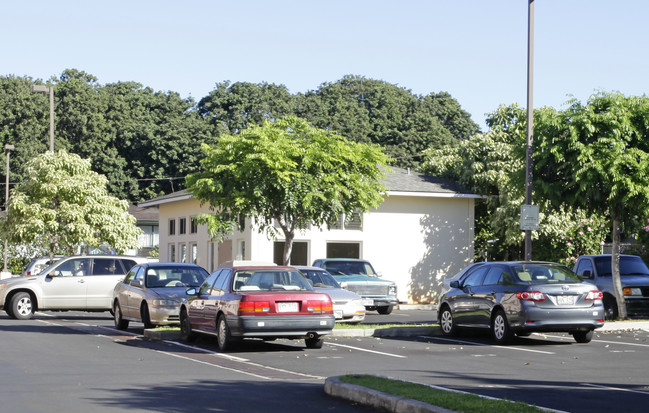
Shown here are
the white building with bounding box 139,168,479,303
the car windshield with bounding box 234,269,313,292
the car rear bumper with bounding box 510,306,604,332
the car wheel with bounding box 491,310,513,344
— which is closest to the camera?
the car windshield with bounding box 234,269,313,292

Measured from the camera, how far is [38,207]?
37719 millimetres

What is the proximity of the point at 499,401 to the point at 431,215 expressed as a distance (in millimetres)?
32269

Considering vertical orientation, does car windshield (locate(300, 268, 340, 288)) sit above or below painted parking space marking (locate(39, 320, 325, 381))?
above

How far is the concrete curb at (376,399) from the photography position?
916cm

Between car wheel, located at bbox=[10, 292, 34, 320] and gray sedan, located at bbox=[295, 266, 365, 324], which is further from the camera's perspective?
car wheel, located at bbox=[10, 292, 34, 320]

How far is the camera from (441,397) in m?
9.66

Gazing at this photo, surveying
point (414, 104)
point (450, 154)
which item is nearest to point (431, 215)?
point (450, 154)

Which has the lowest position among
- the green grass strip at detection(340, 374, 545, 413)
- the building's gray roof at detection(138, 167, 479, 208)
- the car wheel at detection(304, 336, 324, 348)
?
the car wheel at detection(304, 336, 324, 348)

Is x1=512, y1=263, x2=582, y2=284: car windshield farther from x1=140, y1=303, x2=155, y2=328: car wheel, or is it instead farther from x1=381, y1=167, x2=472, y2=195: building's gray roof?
x1=381, y1=167, x2=472, y2=195: building's gray roof

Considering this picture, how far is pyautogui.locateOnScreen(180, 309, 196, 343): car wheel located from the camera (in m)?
18.8

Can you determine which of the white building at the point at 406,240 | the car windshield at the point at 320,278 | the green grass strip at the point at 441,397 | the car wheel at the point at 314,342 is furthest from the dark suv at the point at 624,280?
the green grass strip at the point at 441,397

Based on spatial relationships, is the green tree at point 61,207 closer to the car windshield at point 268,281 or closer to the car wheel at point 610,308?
the car wheel at point 610,308

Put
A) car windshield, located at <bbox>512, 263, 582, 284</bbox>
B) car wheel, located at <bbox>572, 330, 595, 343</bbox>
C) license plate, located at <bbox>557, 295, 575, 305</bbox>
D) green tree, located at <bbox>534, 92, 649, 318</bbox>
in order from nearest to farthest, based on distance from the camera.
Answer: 1. license plate, located at <bbox>557, 295, 575, 305</bbox>
2. car windshield, located at <bbox>512, 263, 582, 284</bbox>
3. car wheel, located at <bbox>572, 330, 595, 343</bbox>
4. green tree, located at <bbox>534, 92, 649, 318</bbox>

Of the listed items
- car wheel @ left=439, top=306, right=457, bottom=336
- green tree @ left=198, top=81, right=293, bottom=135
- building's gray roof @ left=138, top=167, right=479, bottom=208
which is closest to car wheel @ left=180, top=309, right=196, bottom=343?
car wheel @ left=439, top=306, right=457, bottom=336
